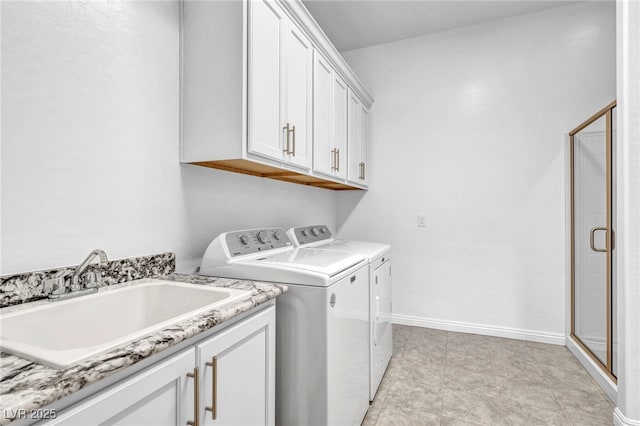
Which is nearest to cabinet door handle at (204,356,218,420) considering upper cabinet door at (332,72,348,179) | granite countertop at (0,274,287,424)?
granite countertop at (0,274,287,424)

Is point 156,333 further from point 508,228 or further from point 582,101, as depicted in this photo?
point 582,101

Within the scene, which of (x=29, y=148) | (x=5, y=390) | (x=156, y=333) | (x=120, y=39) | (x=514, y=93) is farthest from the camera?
(x=514, y=93)

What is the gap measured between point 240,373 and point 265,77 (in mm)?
1305

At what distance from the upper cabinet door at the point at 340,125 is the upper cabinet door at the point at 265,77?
2.65 feet

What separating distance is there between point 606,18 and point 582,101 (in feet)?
2.15

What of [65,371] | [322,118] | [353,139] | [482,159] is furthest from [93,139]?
[482,159]

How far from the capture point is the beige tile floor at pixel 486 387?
1.89 metres

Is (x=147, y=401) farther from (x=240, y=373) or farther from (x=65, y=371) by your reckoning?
(x=240, y=373)

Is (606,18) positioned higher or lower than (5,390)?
higher

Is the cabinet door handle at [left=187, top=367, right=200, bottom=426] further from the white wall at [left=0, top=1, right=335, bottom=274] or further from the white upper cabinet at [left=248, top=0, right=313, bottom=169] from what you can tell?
the white upper cabinet at [left=248, top=0, right=313, bottom=169]

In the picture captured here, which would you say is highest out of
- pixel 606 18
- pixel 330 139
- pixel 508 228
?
pixel 606 18

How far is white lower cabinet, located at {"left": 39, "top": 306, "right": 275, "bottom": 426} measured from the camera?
0.69 m

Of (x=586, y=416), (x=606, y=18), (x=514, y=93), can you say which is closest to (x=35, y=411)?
(x=586, y=416)

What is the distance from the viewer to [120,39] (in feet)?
4.44
